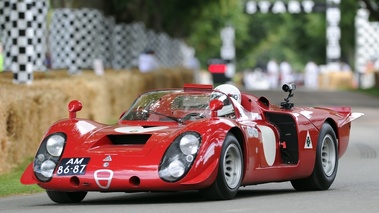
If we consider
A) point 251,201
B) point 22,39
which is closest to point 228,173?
point 251,201

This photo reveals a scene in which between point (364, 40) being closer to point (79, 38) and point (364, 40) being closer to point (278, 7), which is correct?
point (278, 7)

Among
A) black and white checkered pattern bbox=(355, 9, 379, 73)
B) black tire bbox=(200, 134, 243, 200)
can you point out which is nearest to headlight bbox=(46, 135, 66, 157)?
black tire bbox=(200, 134, 243, 200)

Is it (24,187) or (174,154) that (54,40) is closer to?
(24,187)

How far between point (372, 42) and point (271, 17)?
4851cm

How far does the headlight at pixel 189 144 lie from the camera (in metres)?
10.3

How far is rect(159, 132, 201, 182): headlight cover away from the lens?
1023 centimetres

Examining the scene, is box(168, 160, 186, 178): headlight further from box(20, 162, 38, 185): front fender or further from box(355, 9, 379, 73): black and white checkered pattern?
box(355, 9, 379, 73): black and white checkered pattern

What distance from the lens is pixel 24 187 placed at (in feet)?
42.7

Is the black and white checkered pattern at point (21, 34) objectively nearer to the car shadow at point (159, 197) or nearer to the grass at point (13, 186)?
the grass at point (13, 186)

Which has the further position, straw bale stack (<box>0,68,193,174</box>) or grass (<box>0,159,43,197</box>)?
straw bale stack (<box>0,68,193,174</box>)

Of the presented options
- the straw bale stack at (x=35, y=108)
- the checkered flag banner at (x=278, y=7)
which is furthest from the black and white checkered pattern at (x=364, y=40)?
the straw bale stack at (x=35, y=108)

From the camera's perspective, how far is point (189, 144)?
10375 millimetres

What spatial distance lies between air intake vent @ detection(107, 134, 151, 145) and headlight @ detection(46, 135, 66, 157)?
1.46 feet

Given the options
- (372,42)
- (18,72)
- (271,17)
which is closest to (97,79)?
(18,72)
